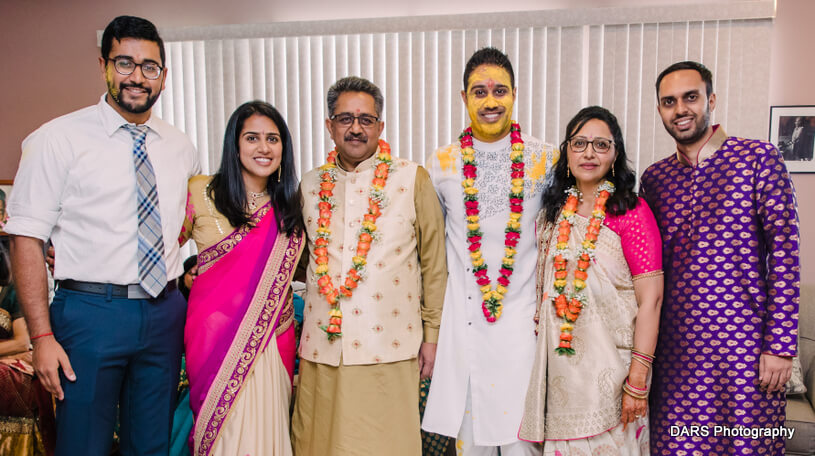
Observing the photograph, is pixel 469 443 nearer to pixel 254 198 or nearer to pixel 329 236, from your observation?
pixel 329 236

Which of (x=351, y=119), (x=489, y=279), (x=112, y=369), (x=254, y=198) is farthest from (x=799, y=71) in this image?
(x=112, y=369)

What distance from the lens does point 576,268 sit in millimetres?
1947

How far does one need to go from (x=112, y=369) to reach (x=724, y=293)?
2.17m

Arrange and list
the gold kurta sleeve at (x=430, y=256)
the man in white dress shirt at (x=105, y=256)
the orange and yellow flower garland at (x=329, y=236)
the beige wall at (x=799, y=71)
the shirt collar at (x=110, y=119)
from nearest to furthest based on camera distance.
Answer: the man in white dress shirt at (x=105, y=256) → the shirt collar at (x=110, y=119) → the orange and yellow flower garland at (x=329, y=236) → the gold kurta sleeve at (x=430, y=256) → the beige wall at (x=799, y=71)

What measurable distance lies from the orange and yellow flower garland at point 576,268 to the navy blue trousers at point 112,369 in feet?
4.67

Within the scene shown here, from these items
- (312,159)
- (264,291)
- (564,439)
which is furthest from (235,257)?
(312,159)

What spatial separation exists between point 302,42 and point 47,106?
7.60 feet

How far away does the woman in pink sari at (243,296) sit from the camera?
1.98 m

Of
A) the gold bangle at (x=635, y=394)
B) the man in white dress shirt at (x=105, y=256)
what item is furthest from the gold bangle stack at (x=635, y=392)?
the man in white dress shirt at (x=105, y=256)

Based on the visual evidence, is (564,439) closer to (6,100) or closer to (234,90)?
(234,90)

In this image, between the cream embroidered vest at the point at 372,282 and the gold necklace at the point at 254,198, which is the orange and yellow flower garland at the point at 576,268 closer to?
the cream embroidered vest at the point at 372,282

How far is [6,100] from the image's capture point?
4617mm

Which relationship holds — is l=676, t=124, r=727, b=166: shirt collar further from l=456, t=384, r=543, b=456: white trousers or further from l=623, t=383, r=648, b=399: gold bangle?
l=456, t=384, r=543, b=456: white trousers

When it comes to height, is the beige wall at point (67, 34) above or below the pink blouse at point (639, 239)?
above
